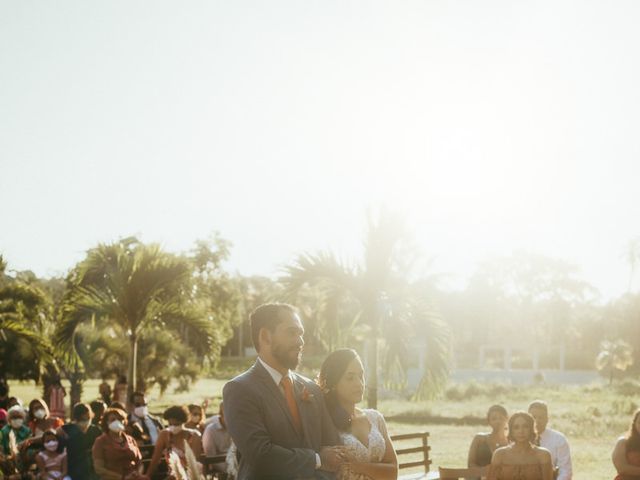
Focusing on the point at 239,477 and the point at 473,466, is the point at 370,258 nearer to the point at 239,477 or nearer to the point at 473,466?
the point at 473,466

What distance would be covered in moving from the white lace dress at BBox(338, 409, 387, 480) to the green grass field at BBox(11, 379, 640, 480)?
14.6 metres

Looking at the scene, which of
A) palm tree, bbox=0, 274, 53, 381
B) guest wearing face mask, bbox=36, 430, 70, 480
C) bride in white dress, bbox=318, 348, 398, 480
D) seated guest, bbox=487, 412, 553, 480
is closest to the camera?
bride in white dress, bbox=318, 348, 398, 480

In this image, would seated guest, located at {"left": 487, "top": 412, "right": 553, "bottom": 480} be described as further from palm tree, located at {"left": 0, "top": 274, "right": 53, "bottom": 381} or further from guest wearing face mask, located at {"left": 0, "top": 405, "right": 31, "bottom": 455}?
palm tree, located at {"left": 0, "top": 274, "right": 53, "bottom": 381}

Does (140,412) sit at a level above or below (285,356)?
below

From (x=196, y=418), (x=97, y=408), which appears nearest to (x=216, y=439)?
(x=196, y=418)

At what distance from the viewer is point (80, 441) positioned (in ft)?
35.8

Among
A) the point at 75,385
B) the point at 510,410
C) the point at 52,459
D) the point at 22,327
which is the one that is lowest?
the point at 510,410

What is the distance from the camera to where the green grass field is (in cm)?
2252

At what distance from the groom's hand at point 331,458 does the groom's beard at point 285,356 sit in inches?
17.5

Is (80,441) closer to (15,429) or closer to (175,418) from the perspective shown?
(175,418)

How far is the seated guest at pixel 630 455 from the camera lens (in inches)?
342

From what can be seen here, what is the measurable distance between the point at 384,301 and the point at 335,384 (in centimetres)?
1290

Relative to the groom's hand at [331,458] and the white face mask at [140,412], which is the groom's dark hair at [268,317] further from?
the white face mask at [140,412]

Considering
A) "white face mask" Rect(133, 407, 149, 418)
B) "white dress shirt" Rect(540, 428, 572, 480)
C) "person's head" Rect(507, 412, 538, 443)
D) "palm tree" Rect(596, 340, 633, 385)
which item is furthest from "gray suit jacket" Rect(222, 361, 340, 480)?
"palm tree" Rect(596, 340, 633, 385)
